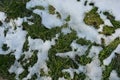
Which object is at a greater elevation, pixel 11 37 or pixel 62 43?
pixel 11 37

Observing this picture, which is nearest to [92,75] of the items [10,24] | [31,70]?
[31,70]

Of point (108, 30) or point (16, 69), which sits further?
point (108, 30)

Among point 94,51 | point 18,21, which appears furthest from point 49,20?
point 94,51

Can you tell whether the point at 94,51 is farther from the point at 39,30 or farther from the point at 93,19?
the point at 39,30

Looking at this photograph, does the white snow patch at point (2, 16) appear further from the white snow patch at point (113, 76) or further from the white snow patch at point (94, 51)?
the white snow patch at point (113, 76)

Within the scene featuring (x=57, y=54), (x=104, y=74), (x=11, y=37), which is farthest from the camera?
(x=11, y=37)

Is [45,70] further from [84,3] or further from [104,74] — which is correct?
[84,3]
